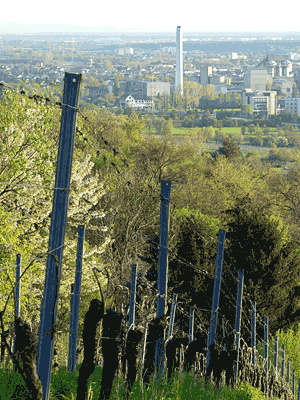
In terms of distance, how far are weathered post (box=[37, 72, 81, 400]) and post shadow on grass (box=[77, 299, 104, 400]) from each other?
0.31 meters

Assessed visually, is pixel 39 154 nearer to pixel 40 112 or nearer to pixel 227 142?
pixel 40 112

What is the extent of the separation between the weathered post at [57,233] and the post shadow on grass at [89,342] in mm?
309

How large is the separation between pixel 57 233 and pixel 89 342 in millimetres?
963

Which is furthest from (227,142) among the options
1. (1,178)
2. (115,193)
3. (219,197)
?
(1,178)

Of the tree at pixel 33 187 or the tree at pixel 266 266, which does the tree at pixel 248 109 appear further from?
the tree at pixel 33 187

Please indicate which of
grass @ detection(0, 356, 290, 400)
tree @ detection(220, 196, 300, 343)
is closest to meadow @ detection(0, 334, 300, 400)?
grass @ detection(0, 356, 290, 400)

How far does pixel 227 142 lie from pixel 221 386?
4312 cm

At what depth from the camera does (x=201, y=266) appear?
18.8 meters

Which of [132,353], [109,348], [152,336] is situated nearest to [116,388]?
[109,348]

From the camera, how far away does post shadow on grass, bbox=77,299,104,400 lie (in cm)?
427

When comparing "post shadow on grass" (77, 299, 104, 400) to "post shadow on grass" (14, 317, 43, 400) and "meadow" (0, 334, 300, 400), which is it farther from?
"post shadow on grass" (14, 317, 43, 400)

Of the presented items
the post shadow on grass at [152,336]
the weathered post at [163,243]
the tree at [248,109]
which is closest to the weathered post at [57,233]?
the post shadow on grass at [152,336]

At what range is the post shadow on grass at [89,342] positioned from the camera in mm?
4266

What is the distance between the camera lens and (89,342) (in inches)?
169
